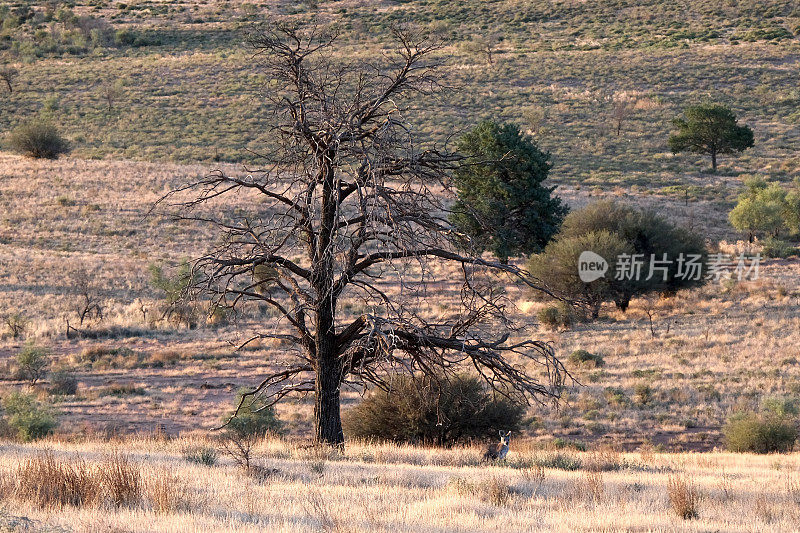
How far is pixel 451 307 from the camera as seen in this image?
31797mm

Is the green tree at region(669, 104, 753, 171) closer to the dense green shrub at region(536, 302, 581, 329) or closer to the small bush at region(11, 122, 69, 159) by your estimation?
the dense green shrub at region(536, 302, 581, 329)

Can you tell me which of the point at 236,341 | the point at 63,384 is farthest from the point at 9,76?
the point at 63,384

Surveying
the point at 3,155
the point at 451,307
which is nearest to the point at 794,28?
the point at 451,307

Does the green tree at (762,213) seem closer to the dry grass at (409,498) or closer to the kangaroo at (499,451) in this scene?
the dry grass at (409,498)

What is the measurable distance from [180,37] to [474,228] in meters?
68.6

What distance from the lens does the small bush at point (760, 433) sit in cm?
1786

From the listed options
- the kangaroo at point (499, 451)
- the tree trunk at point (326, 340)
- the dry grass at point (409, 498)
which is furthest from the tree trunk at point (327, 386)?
the kangaroo at point (499, 451)

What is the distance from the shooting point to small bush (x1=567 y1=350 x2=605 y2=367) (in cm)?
2533

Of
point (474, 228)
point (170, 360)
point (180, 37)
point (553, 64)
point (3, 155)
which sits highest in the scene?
point (180, 37)

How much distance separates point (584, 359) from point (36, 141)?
43964 millimetres

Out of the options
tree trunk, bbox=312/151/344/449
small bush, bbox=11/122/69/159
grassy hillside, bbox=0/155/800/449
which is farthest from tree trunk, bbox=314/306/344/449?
small bush, bbox=11/122/69/159

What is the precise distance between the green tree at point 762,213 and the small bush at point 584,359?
22.1 m

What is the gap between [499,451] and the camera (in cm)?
1215

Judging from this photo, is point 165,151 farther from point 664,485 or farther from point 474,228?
point 664,485
